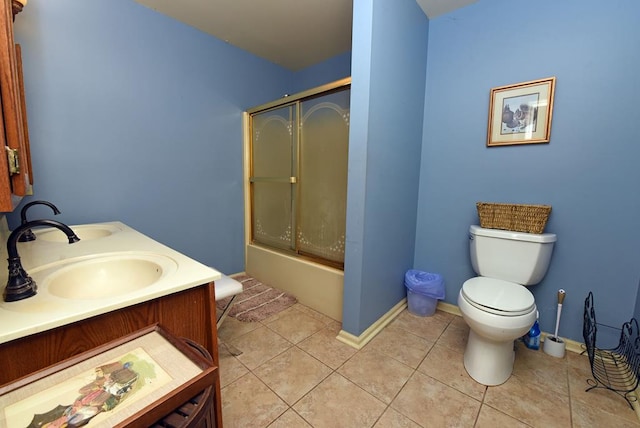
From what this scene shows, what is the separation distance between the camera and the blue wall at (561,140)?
145cm

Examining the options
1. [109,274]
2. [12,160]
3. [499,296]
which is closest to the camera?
[12,160]

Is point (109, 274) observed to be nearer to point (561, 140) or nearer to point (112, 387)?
point (112, 387)

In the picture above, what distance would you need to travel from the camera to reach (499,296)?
A: 1.34 meters

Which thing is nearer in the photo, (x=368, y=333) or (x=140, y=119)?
(x=368, y=333)

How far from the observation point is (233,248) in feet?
8.70

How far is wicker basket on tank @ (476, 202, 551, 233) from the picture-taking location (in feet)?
5.11

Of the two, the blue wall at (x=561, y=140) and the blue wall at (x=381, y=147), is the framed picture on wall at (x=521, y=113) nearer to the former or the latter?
the blue wall at (x=561, y=140)

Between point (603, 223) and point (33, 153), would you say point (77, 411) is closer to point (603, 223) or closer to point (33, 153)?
point (33, 153)

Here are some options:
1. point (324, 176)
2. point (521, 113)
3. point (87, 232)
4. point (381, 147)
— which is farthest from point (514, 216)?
point (87, 232)

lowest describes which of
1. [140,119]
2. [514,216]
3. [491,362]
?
[491,362]

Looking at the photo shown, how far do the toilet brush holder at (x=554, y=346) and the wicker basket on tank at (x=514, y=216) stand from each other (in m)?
0.68

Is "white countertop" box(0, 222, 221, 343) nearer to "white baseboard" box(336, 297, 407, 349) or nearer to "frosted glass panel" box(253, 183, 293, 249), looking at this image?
"white baseboard" box(336, 297, 407, 349)

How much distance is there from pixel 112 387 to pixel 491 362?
161 centimetres

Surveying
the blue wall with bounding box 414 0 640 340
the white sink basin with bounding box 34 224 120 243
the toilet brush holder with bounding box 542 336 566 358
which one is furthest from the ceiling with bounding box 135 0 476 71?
the toilet brush holder with bounding box 542 336 566 358
